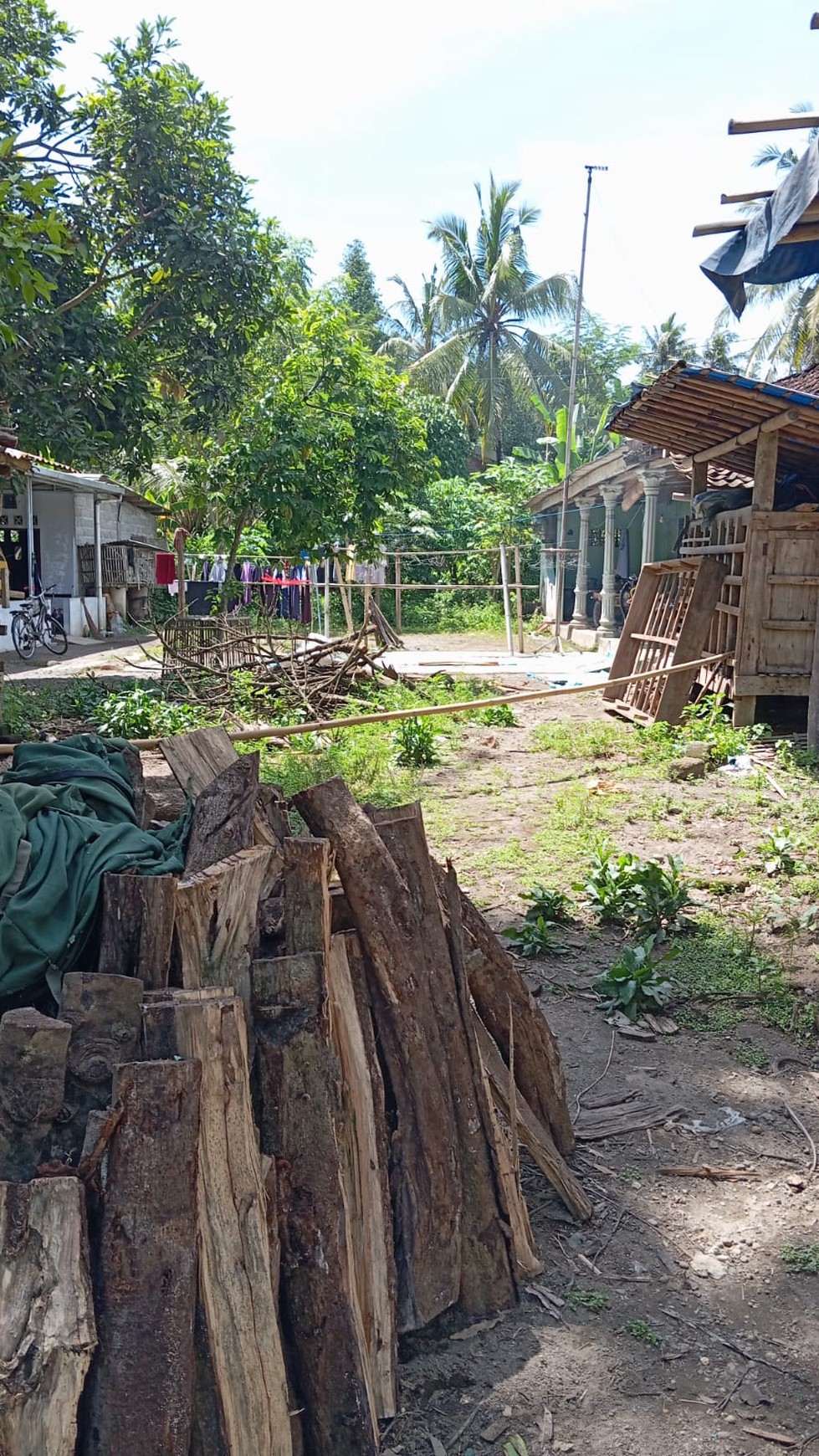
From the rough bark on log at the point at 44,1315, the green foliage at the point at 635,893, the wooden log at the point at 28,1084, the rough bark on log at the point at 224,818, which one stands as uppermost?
the rough bark on log at the point at 224,818

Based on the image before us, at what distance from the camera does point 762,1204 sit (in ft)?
11.0

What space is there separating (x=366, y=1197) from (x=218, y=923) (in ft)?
2.55

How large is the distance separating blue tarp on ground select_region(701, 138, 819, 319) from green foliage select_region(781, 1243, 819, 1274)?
13.1 ft

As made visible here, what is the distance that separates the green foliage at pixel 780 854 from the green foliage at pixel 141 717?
6.37 m

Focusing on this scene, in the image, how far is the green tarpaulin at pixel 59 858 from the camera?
2.59 metres

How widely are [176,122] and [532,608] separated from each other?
19904 mm

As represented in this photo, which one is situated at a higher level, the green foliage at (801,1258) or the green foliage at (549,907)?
the green foliage at (549,907)

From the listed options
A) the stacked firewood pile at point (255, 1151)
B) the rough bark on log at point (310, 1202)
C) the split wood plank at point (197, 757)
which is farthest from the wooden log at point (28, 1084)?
the split wood plank at point (197, 757)

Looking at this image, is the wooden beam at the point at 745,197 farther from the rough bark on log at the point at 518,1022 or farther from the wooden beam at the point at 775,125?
the rough bark on log at the point at 518,1022

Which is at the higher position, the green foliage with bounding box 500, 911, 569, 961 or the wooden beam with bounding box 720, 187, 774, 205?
the wooden beam with bounding box 720, 187, 774, 205

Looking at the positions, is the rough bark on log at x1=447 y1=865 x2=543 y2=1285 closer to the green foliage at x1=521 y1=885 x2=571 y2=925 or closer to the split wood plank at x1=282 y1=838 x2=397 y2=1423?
the split wood plank at x1=282 y1=838 x2=397 y2=1423

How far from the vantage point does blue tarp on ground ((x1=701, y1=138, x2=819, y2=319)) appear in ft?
15.0

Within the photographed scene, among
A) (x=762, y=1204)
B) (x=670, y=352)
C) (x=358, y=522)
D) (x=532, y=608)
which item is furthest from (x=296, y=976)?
(x=670, y=352)

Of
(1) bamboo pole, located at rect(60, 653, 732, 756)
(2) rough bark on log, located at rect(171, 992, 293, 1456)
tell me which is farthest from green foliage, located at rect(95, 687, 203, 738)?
(2) rough bark on log, located at rect(171, 992, 293, 1456)
